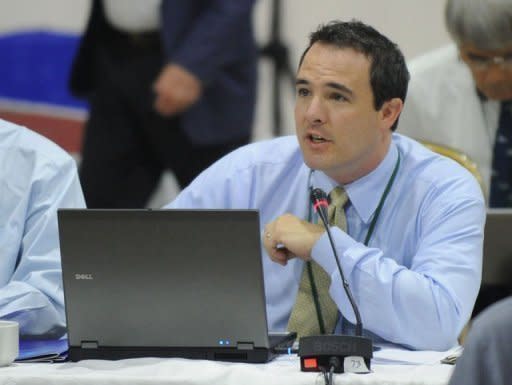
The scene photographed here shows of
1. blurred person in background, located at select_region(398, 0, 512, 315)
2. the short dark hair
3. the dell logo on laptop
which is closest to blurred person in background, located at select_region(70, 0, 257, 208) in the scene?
blurred person in background, located at select_region(398, 0, 512, 315)

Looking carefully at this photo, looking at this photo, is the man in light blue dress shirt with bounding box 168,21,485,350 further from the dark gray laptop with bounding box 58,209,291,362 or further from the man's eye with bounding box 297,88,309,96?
the dark gray laptop with bounding box 58,209,291,362

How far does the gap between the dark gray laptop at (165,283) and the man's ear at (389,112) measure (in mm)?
736

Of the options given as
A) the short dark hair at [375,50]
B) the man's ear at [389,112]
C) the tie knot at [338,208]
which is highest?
the short dark hair at [375,50]

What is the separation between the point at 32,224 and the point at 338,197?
27.4 inches

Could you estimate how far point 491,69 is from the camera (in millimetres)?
3912

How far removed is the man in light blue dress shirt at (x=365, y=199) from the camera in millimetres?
2449

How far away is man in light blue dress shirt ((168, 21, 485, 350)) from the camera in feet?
8.04

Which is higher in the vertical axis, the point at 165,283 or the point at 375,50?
the point at 375,50

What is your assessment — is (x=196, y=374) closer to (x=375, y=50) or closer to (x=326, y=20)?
(x=375, y=50)

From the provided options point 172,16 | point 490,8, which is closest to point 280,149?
point 490,8

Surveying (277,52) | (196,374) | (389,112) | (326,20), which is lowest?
(196,374)

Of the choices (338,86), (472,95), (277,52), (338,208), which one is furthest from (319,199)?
(277,52)

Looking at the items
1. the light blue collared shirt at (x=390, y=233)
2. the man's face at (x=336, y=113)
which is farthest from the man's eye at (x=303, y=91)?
the light blue collared shirt at (x=390, y=233)

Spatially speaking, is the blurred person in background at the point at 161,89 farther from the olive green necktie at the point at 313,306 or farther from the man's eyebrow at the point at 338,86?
the olive green necktie at the point at 313,306
